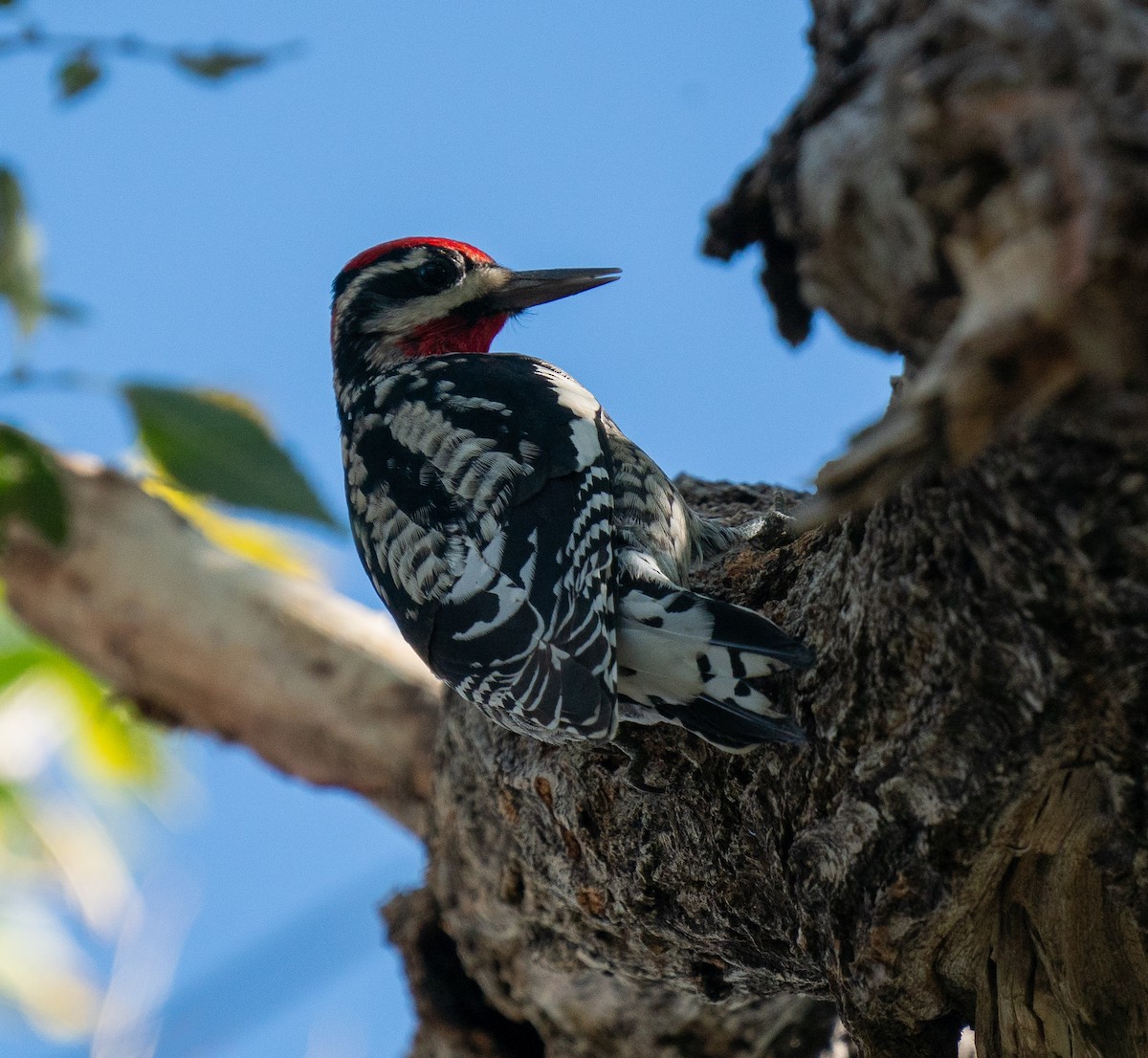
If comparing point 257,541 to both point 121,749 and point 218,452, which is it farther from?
point 218,452

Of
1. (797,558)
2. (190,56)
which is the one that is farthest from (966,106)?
(797,558)

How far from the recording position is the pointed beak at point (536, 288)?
3604 mm

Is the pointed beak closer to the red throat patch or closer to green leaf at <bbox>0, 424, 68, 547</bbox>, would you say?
the red throat patch

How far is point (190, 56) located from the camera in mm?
1325

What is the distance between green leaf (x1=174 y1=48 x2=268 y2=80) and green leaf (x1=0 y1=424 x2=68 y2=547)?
41 centimetres

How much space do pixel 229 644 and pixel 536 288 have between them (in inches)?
63.7

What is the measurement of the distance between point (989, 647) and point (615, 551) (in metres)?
0.99

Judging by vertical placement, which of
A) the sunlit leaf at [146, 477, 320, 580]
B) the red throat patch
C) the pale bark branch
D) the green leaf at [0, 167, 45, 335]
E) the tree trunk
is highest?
the sunlit leaf at [146, 477, 320, 580]

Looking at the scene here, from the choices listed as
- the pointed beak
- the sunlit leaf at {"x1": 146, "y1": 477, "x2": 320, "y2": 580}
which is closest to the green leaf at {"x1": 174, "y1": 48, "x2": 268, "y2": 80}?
the pointed beak

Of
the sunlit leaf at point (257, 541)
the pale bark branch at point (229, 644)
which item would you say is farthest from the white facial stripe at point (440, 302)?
the sunlit leaf at point (257, 541)

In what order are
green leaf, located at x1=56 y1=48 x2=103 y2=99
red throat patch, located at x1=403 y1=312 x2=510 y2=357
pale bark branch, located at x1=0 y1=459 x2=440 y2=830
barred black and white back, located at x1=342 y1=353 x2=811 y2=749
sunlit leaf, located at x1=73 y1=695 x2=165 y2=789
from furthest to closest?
sunlit leaf, located at x1=73 y1=695 x2=165 y2=789 < pale bark branch, located at x1=0 y1=459 x2=440 y2=830 < red throat patch, located at x1=403 y1=312 x2=510 y2=357 < barred black and white back, located at x1=342 y1=353 x2=811 y2=749 < green leaf, located at x1=56 y1=48 x2=103 y2=99

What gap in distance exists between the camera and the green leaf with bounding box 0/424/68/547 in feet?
3.92

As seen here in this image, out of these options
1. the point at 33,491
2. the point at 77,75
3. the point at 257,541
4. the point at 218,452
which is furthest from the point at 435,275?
the point at 218,452

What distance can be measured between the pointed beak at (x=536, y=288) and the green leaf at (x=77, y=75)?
7.36 ft
